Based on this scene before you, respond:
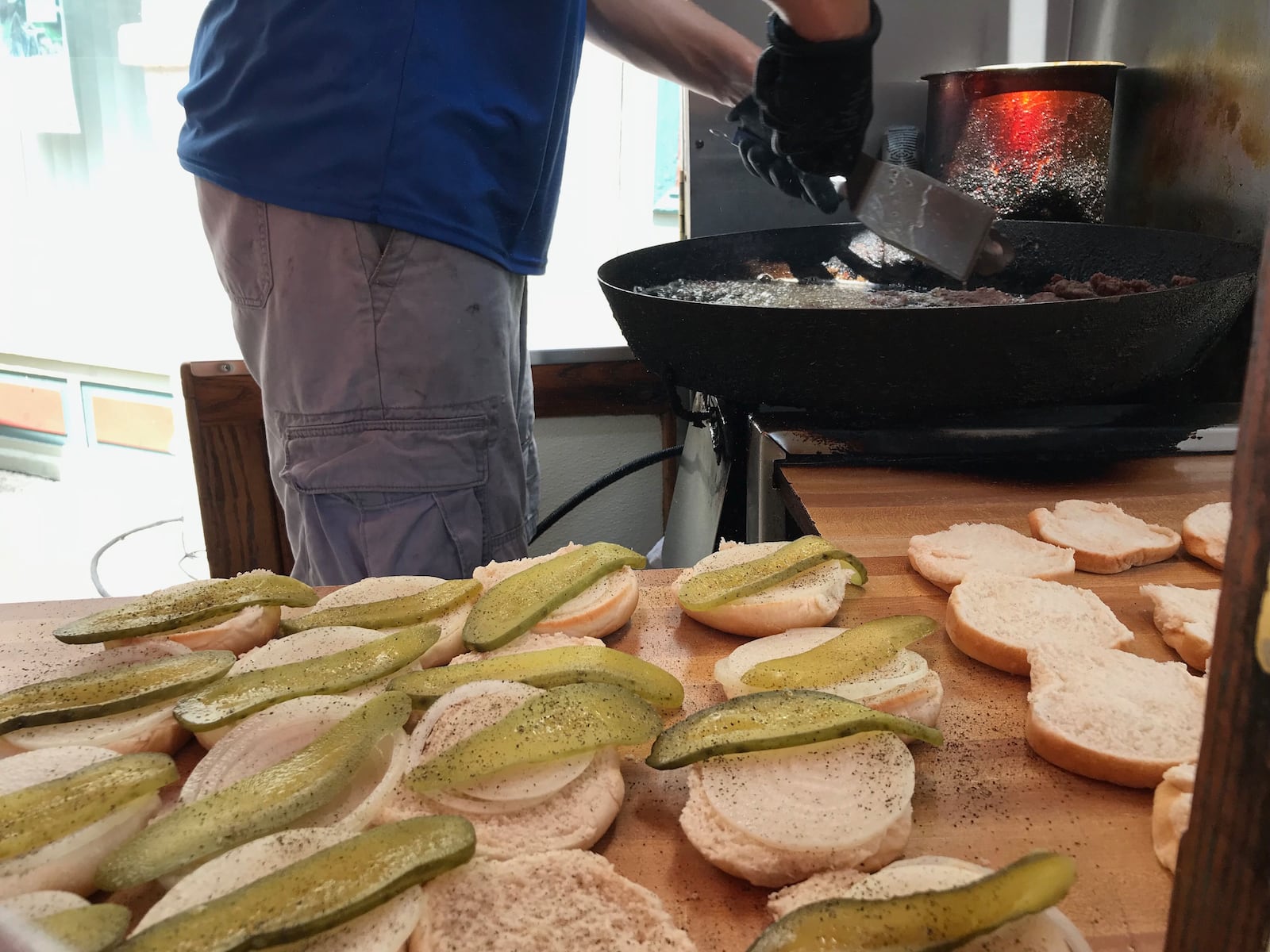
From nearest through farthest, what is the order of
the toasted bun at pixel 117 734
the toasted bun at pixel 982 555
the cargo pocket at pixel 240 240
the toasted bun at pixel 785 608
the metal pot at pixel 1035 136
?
the toasted bun at pixel 117 734, the toasted bun at pixel 785 608, the toasted bun at pixel 982 555, the cargo pocket at pixel 240 240, the metal pot at pixel 1035 136

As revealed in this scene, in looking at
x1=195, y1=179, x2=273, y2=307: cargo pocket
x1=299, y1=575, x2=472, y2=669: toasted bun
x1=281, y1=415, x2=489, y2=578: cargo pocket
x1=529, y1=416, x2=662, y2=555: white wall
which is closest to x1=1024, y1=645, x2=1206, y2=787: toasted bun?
x1=299, y1=575, x2=472, y2=669: toasted bun

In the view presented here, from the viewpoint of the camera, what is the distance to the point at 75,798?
0.97 m

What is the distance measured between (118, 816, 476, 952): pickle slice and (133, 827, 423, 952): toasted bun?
21 mm

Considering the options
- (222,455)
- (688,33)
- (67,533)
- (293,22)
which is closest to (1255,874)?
(293,22)

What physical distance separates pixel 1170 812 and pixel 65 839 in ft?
3.76

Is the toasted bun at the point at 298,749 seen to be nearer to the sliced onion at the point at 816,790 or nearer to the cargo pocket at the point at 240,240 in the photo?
the sliced onion at the point at 816,790

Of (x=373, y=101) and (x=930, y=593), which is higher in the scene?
(x=373, y=101)

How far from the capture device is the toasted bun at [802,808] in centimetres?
93

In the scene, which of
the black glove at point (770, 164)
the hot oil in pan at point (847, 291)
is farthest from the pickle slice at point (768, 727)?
the black glove at point (770, 164)

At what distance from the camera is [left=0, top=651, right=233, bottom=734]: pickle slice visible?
1.15 metres

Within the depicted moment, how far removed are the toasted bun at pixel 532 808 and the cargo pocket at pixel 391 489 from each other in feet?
3.47

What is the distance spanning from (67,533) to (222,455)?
2.17m

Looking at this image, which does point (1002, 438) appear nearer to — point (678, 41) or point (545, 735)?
point (545, 735)

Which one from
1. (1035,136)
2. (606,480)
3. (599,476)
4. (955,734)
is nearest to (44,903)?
(955,734)
